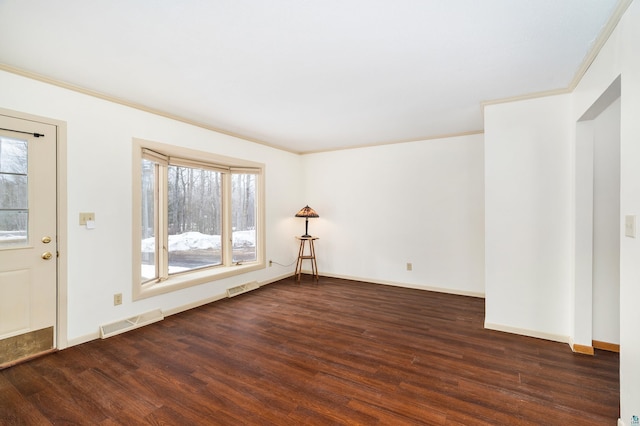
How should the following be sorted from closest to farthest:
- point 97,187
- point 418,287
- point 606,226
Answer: point 606,226 → point 97,187 → point 418,287

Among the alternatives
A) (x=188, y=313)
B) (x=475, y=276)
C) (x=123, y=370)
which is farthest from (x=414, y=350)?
(x=188, y=313)

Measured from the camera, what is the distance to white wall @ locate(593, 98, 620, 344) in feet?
8.21

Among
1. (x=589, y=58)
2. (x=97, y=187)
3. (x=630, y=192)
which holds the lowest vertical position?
(x=630, y=192)

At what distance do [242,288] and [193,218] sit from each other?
4.28 ft

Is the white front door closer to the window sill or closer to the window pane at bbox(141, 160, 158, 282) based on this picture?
the window sill

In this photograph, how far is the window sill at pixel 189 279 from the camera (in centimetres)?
329

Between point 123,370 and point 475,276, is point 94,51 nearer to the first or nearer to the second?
point 123,370

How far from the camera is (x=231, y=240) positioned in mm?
4621

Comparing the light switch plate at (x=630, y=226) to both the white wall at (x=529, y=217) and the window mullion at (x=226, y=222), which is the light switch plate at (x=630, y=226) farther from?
the window mullion at (x=226, y=222)

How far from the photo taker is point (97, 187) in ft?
9.43

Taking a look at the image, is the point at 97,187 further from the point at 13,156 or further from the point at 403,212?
the point at 403,212

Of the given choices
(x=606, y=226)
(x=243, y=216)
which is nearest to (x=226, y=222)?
(x=243, y=216)

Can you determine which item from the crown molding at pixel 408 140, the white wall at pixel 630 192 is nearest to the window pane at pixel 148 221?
the crown molding at pixel 408 140

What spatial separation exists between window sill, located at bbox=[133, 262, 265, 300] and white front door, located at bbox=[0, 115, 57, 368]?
0.78 m
